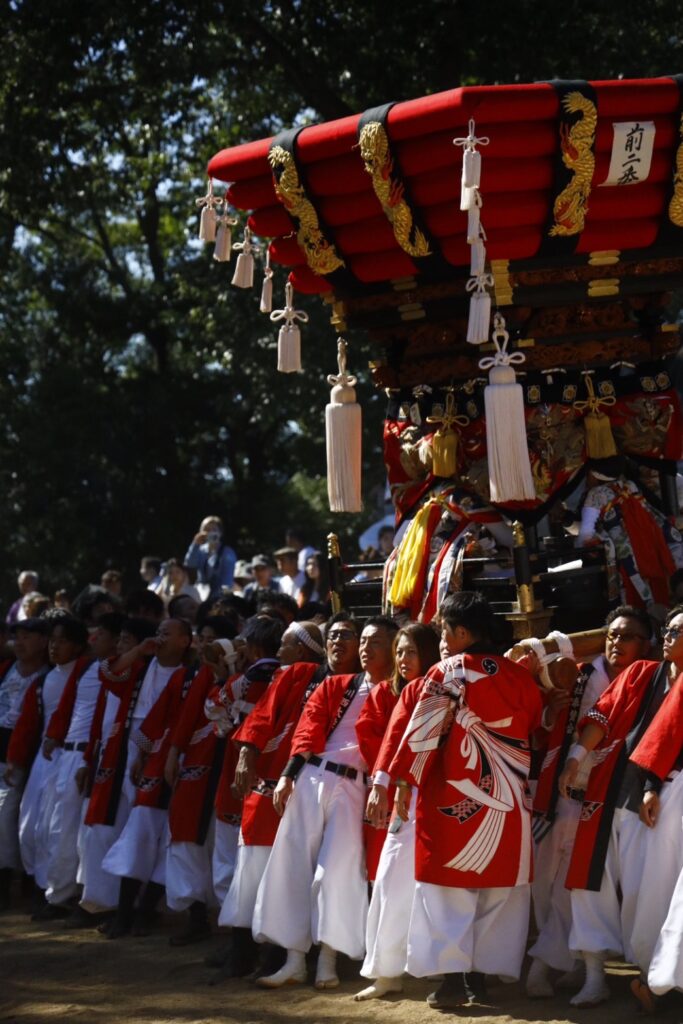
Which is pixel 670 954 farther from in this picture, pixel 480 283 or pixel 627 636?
pixel 480 283

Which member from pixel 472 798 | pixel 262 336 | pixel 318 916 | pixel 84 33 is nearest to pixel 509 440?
pixel 472 798

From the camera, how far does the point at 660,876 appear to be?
5.49 meters

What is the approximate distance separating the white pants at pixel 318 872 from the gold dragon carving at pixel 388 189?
2.41 metres

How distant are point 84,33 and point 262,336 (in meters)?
3.76

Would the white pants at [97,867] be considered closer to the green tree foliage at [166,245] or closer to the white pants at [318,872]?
the white pants at [318,872]

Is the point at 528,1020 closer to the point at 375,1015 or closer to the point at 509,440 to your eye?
the point at 375,1015

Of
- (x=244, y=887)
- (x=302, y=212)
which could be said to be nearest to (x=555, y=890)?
(x=244, y=887)

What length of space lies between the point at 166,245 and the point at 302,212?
725 inches

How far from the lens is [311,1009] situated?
591cm

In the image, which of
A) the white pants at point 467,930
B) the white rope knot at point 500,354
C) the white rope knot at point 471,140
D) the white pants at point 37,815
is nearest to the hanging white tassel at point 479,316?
the white rope knot at point 500,354

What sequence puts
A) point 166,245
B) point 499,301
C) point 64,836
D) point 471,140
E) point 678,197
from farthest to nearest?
1. point 166,245
2. point 64,836
3. point 499,301
4. point 678,197
5. point 471,140

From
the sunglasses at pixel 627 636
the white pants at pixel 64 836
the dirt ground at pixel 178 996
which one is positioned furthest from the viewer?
the white pants at pixel 64 836

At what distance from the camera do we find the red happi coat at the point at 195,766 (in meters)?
7.58

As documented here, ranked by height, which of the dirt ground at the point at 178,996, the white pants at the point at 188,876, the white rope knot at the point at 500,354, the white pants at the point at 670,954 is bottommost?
the dirt ground at the point at 178,996
